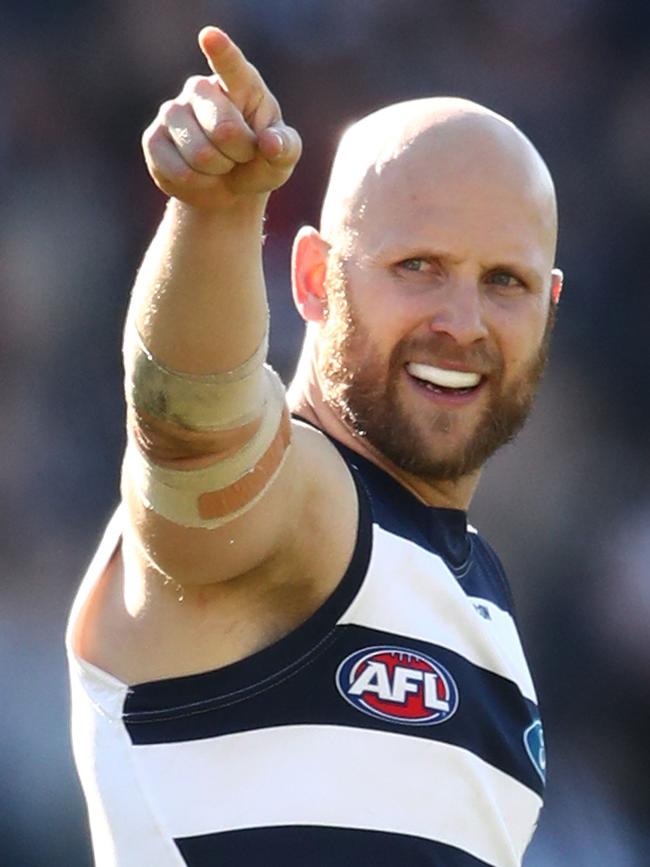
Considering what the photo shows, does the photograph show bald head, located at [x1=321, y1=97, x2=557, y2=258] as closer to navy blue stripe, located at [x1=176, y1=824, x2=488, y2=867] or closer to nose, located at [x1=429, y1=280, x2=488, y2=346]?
nose, located at [x1=429, y1=280, x2=488, y2=346]

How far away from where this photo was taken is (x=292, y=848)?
1972 mm

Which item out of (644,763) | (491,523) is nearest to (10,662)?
(491,523)

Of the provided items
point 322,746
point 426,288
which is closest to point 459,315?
point 426,288

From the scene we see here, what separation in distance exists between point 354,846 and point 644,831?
329cm

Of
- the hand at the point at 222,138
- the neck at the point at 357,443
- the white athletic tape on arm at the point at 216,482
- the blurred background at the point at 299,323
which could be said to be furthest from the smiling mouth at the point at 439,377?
the blurred background at the point at 299,323

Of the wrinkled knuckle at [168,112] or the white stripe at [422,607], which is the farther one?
the white stripe at [422,607]

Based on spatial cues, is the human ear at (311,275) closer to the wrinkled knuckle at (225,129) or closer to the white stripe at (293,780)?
the white stripe at (293,780)

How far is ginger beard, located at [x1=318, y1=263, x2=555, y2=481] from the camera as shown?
230 centimetres

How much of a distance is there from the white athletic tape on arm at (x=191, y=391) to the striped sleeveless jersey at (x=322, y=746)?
0.35m

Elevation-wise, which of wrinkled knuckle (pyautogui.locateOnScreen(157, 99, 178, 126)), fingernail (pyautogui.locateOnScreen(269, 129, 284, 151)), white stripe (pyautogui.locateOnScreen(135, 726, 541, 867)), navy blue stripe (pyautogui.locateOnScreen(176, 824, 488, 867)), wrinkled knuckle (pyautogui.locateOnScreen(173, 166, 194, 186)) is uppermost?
wrinkled knuckle (pyautogui.locateOnScreen(157, 99, 178, 126))

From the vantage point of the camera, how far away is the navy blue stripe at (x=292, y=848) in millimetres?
1968

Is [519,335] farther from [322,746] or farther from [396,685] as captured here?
[322,746]

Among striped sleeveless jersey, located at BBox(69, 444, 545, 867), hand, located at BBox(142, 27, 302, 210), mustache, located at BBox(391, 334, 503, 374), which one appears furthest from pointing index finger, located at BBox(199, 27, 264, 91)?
mustache, located at BBox(391, 334, 503, 374)

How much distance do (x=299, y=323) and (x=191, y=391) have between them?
3.67 metres
